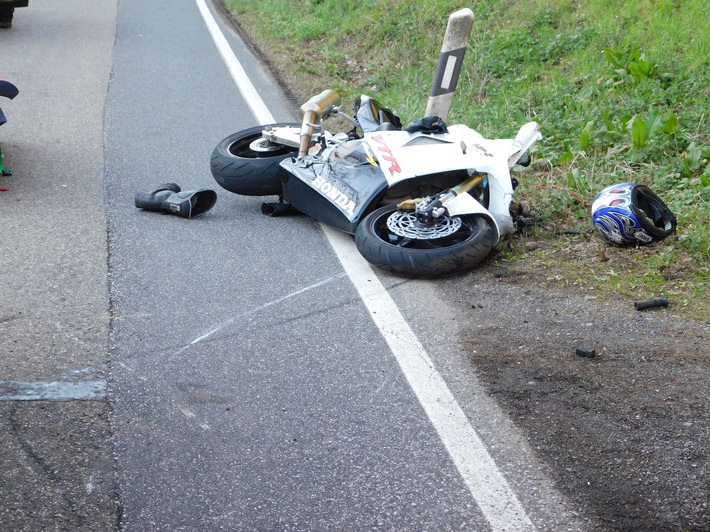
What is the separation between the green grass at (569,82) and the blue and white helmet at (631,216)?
12 cm

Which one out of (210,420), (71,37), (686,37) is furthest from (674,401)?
(71,37)

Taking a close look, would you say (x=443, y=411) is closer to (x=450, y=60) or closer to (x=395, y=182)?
(x=395, y=182)

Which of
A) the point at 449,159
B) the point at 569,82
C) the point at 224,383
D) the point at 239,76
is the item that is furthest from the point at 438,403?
the point at 239,76

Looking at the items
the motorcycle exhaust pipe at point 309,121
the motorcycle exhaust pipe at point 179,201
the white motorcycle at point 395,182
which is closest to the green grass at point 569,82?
the white motorcycle at point 395,182

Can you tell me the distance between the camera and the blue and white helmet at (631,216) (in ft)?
18.9

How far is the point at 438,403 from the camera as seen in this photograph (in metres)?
4.03

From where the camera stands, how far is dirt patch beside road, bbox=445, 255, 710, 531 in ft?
11.0

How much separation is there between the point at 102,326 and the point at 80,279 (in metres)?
0.76

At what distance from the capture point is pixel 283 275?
5621mm

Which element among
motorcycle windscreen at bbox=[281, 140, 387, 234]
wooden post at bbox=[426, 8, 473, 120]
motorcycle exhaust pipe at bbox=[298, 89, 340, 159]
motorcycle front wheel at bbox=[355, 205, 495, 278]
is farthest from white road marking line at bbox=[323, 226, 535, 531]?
wooden post at bbox=[426, 8, 473, 120]

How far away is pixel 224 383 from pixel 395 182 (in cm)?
227

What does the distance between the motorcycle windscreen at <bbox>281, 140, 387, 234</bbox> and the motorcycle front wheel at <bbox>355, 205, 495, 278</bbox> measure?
0.18 meters

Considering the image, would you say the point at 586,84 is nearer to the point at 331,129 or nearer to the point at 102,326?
the point at 331,129

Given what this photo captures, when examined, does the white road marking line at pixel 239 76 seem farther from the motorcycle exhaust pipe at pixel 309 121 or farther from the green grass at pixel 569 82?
the motorcycle exhaust pipe at pixel 309 121
